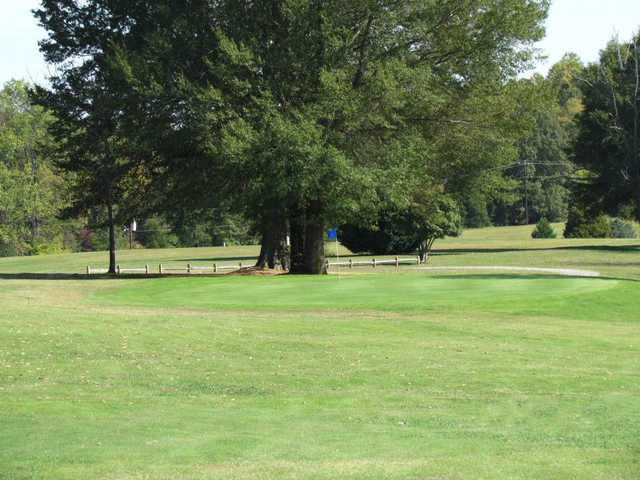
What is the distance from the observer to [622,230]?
8862 centimetres

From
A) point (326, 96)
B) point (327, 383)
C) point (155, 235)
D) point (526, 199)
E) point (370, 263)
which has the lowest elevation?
point (327, 383)

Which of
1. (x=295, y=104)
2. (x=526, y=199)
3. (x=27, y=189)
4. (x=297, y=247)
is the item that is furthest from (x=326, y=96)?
(x=526, y=199)

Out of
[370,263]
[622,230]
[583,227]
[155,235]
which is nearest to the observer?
[370,263]

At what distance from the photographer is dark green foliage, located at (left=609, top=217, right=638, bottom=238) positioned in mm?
88125

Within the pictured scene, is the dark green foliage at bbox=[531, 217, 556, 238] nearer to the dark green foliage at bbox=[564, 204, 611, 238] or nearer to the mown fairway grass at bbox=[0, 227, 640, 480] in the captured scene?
the dark green foliage at bbox=[564, 204, 611, 238]

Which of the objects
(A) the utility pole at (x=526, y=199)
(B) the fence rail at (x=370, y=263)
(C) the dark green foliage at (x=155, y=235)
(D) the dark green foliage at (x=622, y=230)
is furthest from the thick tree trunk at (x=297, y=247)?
(A) the utility pole at (x=526, y=199)

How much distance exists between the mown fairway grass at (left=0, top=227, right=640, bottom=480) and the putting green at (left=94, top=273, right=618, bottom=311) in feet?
0.46

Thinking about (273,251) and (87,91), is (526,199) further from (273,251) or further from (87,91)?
(87,91)

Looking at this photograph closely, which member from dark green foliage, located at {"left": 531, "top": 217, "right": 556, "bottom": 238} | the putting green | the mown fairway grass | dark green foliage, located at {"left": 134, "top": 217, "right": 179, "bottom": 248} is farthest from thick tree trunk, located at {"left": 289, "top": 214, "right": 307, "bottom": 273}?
dark green foliage, located at {"left": 531, "top": 217, "right": 556, "bottom": 238}

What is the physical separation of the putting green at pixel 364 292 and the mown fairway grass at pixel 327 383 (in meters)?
0.14

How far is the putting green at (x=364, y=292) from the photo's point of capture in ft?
81.5

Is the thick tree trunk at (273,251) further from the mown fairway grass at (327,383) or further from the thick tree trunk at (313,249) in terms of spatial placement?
the mown fairway grass at (327,383)

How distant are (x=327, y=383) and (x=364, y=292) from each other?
14.6 m

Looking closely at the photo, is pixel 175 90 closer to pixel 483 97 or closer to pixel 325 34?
pixel 325 34
